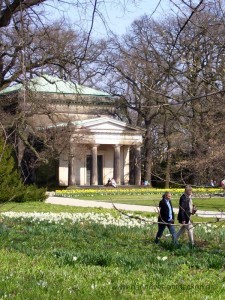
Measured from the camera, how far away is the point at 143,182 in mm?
60375

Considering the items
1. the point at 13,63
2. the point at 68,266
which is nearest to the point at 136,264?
the point at 68,266

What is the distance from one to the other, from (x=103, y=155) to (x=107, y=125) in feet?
14.8

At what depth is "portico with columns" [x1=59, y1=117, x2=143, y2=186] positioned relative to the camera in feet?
189

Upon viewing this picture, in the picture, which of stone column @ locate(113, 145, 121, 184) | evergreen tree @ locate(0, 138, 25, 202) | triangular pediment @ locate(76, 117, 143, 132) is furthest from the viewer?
stone column @ locate(113, 145, 121, 184)

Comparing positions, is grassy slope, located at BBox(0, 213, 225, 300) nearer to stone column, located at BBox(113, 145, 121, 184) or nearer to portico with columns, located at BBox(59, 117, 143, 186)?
portico with columns, located at BBox(59, 117, 143, 186)

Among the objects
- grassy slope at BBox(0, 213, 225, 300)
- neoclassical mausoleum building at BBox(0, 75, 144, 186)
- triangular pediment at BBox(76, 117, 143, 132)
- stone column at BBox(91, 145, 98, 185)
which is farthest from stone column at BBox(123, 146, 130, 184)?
grassy slope at BBox(0, 213, 225, 300)

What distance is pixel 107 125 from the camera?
59312 mm

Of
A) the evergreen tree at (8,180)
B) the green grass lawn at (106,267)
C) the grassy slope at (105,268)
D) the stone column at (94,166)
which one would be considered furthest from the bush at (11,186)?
the stone column at (94,166)

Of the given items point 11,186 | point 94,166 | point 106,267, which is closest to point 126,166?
point 94,166

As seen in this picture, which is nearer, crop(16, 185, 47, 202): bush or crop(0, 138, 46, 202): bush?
crop(0, 138, 46, 202): bush

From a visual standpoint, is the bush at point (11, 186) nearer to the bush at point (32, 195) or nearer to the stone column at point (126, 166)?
the bush at point (32, 195)

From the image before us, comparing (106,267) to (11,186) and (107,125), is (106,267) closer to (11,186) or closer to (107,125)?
(11,186)

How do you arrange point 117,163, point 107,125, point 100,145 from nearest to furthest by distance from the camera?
1. point 107,125
2. point 117,163
3. point 100,145

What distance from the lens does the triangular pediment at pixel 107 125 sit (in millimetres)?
58344
